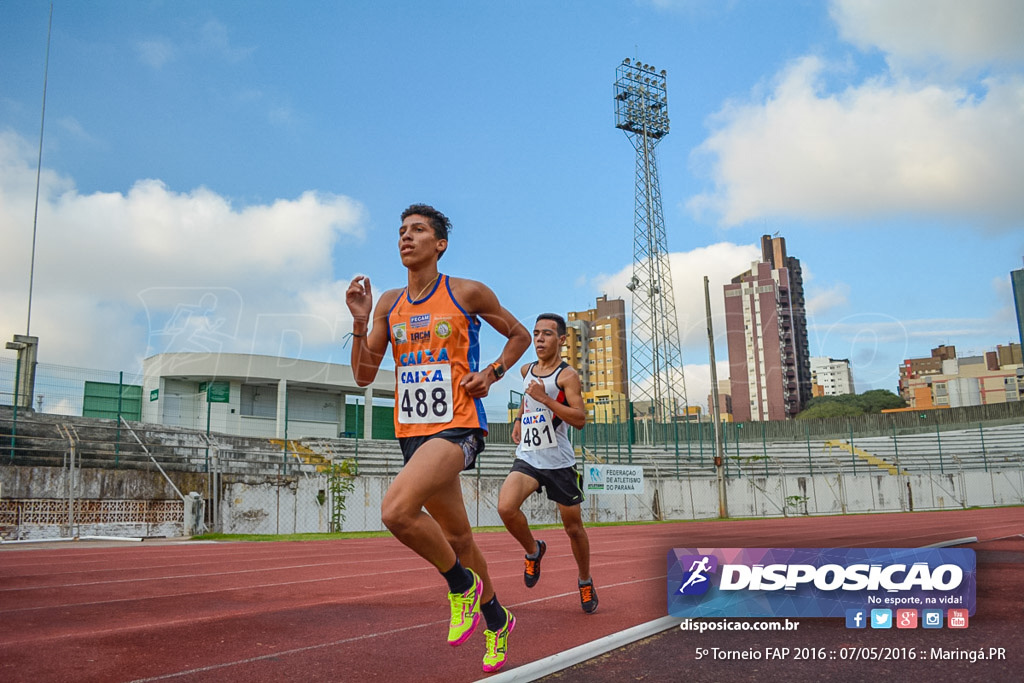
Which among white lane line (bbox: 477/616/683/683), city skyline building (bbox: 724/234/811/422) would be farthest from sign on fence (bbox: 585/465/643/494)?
city skyline building (bbox: 724/234/811/422)

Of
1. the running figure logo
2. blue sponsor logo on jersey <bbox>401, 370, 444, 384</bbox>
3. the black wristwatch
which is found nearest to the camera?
blue sponsor logo on jersey <bbox>401, 370, 444, 384</bbox>

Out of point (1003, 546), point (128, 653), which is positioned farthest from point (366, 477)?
point (128, 653)

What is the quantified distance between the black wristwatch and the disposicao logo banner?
133cm

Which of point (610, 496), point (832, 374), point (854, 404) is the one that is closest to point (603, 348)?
point (854, 404)

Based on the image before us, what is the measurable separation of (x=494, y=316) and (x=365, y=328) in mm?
644

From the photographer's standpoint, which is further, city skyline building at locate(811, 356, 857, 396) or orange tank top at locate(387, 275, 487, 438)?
city skyline building at locate(811, 356, 857, 396)

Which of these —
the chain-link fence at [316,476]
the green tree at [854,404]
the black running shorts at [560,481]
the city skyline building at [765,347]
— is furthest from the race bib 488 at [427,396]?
the city skyline building at [765,347]

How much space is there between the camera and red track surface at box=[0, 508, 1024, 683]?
12.5 feet

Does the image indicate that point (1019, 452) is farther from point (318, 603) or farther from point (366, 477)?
point (318, 603)

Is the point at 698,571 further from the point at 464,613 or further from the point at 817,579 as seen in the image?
the point at 464,613

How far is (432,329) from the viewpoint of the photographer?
381 centimetres

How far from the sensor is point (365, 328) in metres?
3.85

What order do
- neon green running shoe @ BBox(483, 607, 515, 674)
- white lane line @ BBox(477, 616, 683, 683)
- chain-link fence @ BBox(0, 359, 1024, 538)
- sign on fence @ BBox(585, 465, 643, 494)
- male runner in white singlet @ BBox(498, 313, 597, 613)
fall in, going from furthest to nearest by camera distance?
1. sign on fence @ BBox(585, 465, 643, 494)
2. chain-link fence @ BBox(0, 359, 1024, 538)
3. male runner in white singlet @ BBox(498, 313, 597, 613)
4. neon green running shoe @ BBox(483, 607, 515, 674)
5. white lane line @ BBox(477, 616, 683, 683)

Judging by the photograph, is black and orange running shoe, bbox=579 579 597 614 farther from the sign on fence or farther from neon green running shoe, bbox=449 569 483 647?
the sign on fence
